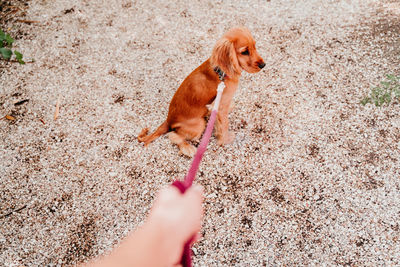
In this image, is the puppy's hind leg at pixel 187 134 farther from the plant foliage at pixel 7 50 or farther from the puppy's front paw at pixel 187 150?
the plant foliage at pixel 7 50

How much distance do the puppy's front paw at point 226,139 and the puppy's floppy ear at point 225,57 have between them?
85 centimetres

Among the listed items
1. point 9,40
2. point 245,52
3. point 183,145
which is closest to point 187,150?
point 183,145

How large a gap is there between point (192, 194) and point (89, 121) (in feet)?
9.40

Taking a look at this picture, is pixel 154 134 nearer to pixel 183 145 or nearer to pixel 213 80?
pixel 183 145

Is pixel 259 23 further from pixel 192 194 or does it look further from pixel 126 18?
pixel 192 194

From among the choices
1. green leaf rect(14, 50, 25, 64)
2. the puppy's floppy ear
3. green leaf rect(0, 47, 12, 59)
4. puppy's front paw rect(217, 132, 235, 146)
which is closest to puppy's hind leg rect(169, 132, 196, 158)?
puppy's front paw rect(217, 132, 235, 146)

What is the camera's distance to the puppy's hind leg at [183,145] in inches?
120

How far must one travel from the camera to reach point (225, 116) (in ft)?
9.83

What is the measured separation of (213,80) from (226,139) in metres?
0.84

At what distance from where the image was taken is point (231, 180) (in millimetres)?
2943

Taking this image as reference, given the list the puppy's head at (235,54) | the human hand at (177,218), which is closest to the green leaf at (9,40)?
the puppy's head at (235,54)

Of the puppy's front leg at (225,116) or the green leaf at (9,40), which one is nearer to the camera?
the puppy's front leg at (225,116)

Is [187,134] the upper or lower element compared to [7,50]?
lower

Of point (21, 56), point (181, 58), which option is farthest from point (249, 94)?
point (21, 56)
